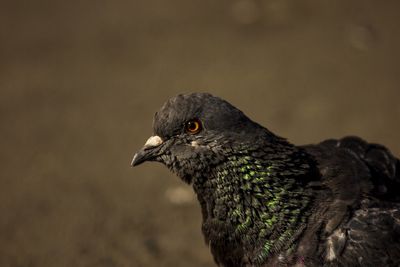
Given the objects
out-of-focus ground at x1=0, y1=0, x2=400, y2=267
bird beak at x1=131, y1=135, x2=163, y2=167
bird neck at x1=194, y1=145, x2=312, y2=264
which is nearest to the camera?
bird neck at x1=194, y1=145, x2=312, y2=264

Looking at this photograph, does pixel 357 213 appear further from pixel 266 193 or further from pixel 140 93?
pixel 140 93

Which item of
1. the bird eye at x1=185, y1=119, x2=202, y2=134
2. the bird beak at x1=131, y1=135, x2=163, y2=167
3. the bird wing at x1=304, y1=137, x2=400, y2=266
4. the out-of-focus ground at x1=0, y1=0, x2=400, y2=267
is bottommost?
the bird wing at x1=304, y1=137, x2=400, y2=266

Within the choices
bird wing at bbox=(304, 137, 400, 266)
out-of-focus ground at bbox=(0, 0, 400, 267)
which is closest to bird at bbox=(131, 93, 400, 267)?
bird wing at bbox=(304, 137, 400, 266)

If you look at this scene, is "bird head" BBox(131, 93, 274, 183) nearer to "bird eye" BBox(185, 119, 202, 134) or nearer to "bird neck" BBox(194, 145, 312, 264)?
"bird eye" BBox(185, 119, 202, 134)

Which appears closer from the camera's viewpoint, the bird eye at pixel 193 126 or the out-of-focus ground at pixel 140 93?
the bird eye at pixel 193 126

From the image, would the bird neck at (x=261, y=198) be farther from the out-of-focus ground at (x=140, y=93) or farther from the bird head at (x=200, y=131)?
the out-of-focus ground at (x=140, y=93)

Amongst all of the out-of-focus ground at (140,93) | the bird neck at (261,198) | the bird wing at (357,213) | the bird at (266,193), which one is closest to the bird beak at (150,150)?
the bird at (266,193)
